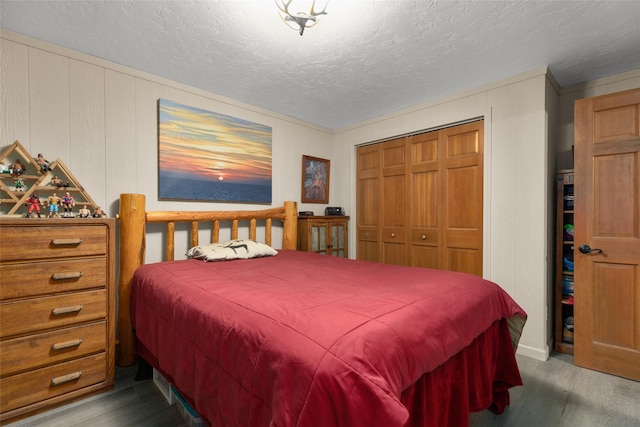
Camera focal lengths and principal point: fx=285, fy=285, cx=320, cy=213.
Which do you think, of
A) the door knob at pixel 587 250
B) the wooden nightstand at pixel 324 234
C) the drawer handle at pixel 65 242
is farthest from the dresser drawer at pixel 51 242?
the door knob at pixel 587 250

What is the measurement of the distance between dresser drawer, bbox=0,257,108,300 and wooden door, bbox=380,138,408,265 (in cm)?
272

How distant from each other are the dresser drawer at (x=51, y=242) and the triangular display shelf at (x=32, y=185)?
0.34 m

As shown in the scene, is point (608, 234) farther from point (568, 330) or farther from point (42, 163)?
point (42, 163)

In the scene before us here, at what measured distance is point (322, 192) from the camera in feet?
12.6

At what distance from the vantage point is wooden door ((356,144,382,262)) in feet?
11.6

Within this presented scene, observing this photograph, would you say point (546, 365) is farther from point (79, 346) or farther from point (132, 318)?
point (79, 346)

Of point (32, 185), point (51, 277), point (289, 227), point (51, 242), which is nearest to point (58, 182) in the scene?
point (32, 185)

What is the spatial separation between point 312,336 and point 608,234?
248 centimetres

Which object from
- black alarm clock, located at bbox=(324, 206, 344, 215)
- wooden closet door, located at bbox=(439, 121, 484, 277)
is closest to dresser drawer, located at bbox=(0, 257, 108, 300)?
black alarm clock, located at bbox=(324, 206, 344, 215)

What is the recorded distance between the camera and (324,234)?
3.45 m

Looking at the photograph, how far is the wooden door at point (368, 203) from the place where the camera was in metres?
3.55

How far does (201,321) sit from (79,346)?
1164mm

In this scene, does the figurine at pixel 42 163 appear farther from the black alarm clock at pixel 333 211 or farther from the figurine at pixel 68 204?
the black alarm clock at pixel 333 211

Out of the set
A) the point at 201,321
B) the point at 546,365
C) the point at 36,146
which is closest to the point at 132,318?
the point at 201,321
